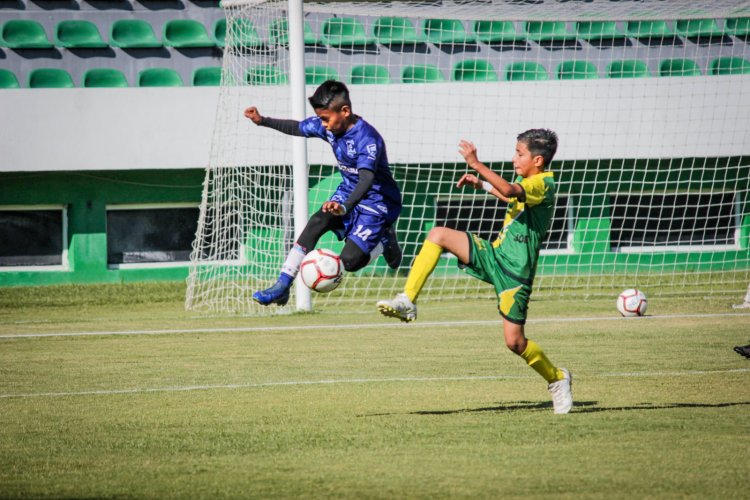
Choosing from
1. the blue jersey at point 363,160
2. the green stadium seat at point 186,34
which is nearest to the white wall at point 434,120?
the green stadium seat at point 186,34

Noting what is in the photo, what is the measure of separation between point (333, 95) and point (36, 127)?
39.2 ft

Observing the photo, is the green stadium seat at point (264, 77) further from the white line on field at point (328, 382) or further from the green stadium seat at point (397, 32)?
the white line on field at point (328, 382)

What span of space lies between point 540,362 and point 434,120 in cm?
1215

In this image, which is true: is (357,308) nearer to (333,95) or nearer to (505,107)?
(505,107)

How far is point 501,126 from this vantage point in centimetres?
1897

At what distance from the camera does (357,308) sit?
1600 cm

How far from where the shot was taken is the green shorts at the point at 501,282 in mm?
6969

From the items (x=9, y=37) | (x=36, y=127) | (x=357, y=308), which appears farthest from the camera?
(x=9, y=37)

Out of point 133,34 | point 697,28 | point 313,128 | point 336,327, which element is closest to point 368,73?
point 133,34

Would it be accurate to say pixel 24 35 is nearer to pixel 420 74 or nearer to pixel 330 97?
pixel 420 74

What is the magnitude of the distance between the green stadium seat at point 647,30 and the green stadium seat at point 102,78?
33.6 ft

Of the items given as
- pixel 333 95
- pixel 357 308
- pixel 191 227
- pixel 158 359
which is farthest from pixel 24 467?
pixel 191 227

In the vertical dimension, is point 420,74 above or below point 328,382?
above

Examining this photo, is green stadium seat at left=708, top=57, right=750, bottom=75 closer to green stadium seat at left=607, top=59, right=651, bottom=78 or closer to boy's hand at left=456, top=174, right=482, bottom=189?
green stadium seat at left=607, top=59, right=651, bottom=78
